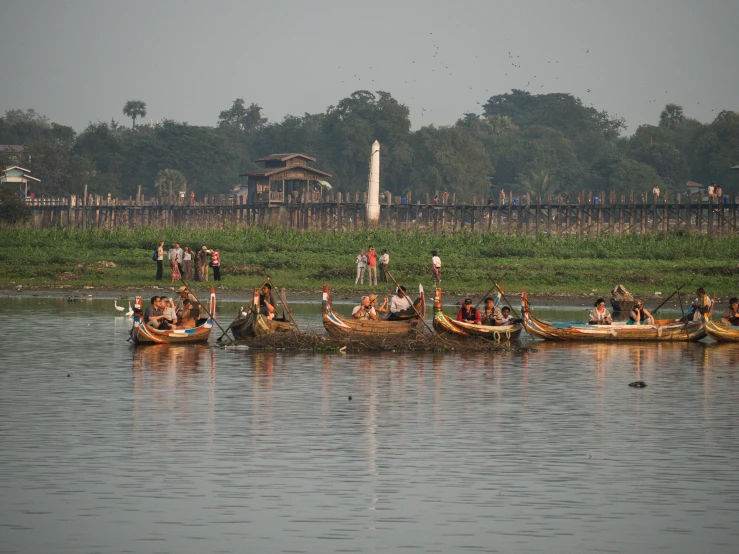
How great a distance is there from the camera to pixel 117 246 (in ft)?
193

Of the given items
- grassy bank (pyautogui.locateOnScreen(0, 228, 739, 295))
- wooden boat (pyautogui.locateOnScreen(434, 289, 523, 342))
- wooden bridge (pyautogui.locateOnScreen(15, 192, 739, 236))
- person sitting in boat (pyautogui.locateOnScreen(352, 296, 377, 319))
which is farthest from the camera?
wooden bridge (pyautogui.locateOnScreen(15, 192, 739, 236))

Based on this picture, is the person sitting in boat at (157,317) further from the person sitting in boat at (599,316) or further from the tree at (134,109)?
the tree at (134,109)

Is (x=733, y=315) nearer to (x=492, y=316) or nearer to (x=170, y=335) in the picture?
(x=492, y=316)

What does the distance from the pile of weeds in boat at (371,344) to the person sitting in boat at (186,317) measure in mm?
1306

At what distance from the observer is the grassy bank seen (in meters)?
49.0

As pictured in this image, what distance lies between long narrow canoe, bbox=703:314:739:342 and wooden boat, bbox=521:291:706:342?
223 millimetres

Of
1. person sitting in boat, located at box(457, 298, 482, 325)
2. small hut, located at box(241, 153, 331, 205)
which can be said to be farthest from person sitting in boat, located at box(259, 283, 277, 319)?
A: small hut, located at box(241, 153, 331, 205)

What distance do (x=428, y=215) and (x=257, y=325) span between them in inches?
1579

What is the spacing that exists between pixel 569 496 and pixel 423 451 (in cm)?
322

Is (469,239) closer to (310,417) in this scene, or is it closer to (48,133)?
(310,417)


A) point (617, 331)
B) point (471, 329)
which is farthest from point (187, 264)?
point (617, 331)

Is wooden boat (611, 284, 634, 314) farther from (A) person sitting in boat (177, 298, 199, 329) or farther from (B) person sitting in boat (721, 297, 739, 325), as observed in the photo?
(A) person sitting in boat (177, 298, 199, 329)

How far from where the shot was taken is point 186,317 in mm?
31641

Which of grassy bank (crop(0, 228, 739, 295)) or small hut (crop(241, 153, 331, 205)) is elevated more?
small hut (crop(241, 153, 331, 205))
